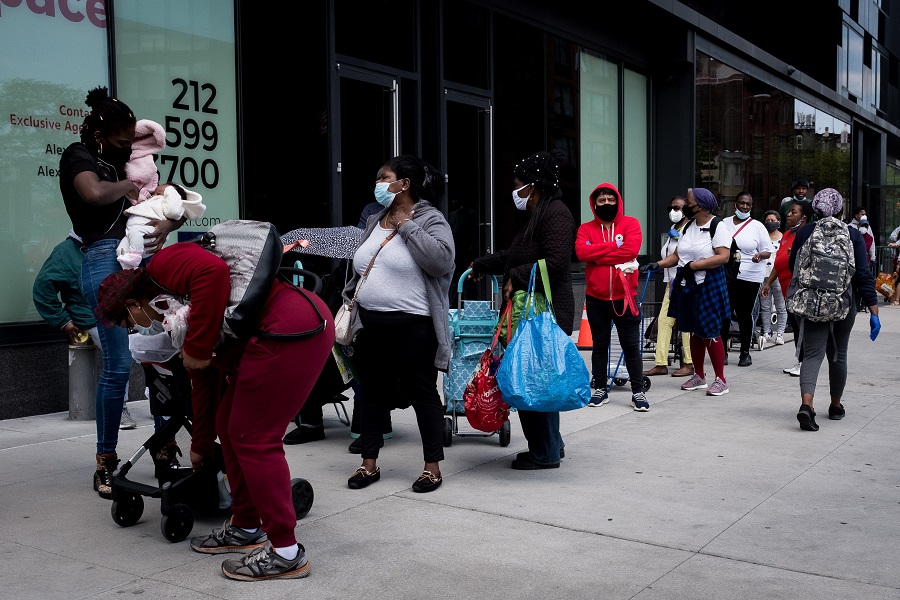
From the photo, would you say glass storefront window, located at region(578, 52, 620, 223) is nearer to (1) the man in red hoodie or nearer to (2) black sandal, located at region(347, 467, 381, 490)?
(1) the man in red hoodie

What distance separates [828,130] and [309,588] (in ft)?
93.4

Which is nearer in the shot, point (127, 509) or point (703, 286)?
point (127, 509)

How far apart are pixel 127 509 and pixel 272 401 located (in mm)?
1299

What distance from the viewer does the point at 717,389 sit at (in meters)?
9.11

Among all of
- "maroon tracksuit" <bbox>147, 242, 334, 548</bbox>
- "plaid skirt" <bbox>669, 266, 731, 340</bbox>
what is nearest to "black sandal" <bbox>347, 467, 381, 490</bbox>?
"maroon tracksuit" <bbox>147, 242, 334, 548</bbox>

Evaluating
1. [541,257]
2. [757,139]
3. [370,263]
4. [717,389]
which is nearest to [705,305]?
[717,389]

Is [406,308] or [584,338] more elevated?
[406,308]

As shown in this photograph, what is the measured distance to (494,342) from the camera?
611cm

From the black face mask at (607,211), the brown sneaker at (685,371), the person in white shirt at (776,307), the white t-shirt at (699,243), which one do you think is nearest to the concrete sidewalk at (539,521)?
the black face mask at (607,211)

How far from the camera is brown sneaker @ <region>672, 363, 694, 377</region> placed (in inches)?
404

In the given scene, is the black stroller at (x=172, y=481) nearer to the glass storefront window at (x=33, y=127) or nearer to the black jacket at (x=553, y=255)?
the black jacket at (x=553, y=255)

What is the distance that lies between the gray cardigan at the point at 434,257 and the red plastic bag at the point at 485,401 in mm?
510

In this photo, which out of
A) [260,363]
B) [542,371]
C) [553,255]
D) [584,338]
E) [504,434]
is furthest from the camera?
[584,338]

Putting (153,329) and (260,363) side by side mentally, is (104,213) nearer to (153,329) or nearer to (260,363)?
(153,329)
